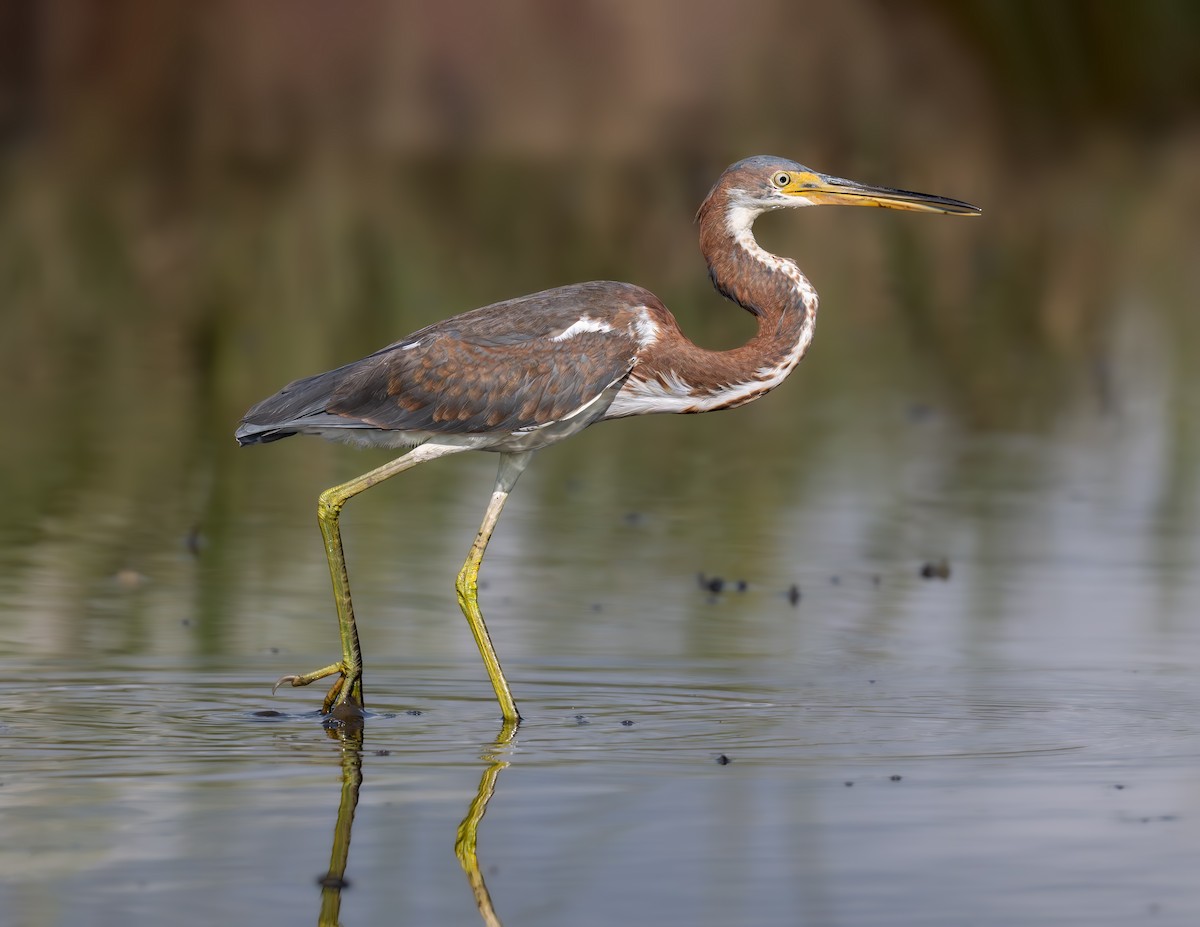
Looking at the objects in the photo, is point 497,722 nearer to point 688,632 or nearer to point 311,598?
point 688,632

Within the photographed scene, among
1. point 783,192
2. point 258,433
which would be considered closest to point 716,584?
point 783,192

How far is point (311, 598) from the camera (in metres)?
10.7

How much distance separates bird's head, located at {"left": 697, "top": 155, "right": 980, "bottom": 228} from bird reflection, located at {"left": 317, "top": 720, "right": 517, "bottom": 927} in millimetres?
2427

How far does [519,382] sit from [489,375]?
126mm

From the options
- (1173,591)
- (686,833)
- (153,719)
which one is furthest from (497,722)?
(1173,591)

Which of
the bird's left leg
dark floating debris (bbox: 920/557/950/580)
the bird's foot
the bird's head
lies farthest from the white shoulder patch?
dark floating debris (bbox: 920/557/950/580)

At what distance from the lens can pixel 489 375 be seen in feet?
29.1

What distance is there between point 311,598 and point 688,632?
181 centimetres

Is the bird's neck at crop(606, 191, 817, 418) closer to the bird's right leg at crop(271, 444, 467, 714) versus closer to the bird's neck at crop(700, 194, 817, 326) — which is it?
the bird's neck at crop(700, 194, 817, 326)

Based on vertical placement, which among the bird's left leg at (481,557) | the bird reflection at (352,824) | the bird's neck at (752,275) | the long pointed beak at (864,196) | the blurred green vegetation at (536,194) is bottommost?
the bird reflection at (352,824)

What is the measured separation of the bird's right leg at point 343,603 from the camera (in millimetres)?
8492

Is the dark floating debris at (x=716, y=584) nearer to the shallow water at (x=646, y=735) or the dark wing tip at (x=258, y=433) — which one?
the shallow water at (x=646, y=735)

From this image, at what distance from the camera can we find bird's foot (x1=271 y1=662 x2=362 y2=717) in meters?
8.45

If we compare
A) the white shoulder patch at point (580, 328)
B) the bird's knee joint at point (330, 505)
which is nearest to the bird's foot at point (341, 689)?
the bird's knee joint at point (330, 505)
